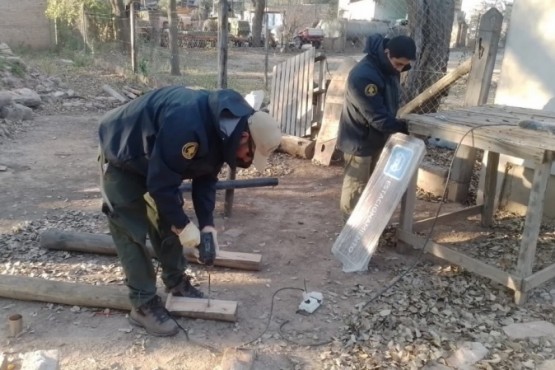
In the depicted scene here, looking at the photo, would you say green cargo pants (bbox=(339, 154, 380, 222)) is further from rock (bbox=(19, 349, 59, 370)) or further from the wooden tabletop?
rock (bbox=(19, 349, 59, 370))

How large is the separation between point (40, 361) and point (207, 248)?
1045 millimetres

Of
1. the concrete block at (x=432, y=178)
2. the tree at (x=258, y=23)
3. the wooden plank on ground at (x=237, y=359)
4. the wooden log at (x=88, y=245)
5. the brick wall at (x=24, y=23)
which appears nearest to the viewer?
the wooden plank on ground at (x=237, y=359)

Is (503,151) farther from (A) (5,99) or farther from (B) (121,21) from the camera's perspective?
(B) (121,21)

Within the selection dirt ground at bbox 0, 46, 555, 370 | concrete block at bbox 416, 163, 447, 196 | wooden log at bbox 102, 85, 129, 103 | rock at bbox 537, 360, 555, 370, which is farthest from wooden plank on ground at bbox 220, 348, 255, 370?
wooden log at bbox 102, 85, 129, 103

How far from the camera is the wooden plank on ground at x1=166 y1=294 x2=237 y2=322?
338 cm

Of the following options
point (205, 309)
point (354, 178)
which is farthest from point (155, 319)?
point (354, 178)

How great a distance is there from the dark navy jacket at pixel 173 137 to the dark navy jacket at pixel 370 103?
65.3 inches

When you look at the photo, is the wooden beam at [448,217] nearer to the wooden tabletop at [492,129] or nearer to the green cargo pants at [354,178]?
the green cargo pants at [354,178]

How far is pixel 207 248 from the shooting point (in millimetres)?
3027

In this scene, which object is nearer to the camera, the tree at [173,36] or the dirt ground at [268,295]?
the dirt ground at [268,295]

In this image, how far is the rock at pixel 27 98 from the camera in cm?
998

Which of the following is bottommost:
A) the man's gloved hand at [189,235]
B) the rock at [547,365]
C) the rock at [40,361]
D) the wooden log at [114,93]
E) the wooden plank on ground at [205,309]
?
the rock at [547,365]

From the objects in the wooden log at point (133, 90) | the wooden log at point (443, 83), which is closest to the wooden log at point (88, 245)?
the wooden log at point (443, 83)

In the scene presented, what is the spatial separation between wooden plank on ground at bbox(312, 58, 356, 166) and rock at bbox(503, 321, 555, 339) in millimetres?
3647
